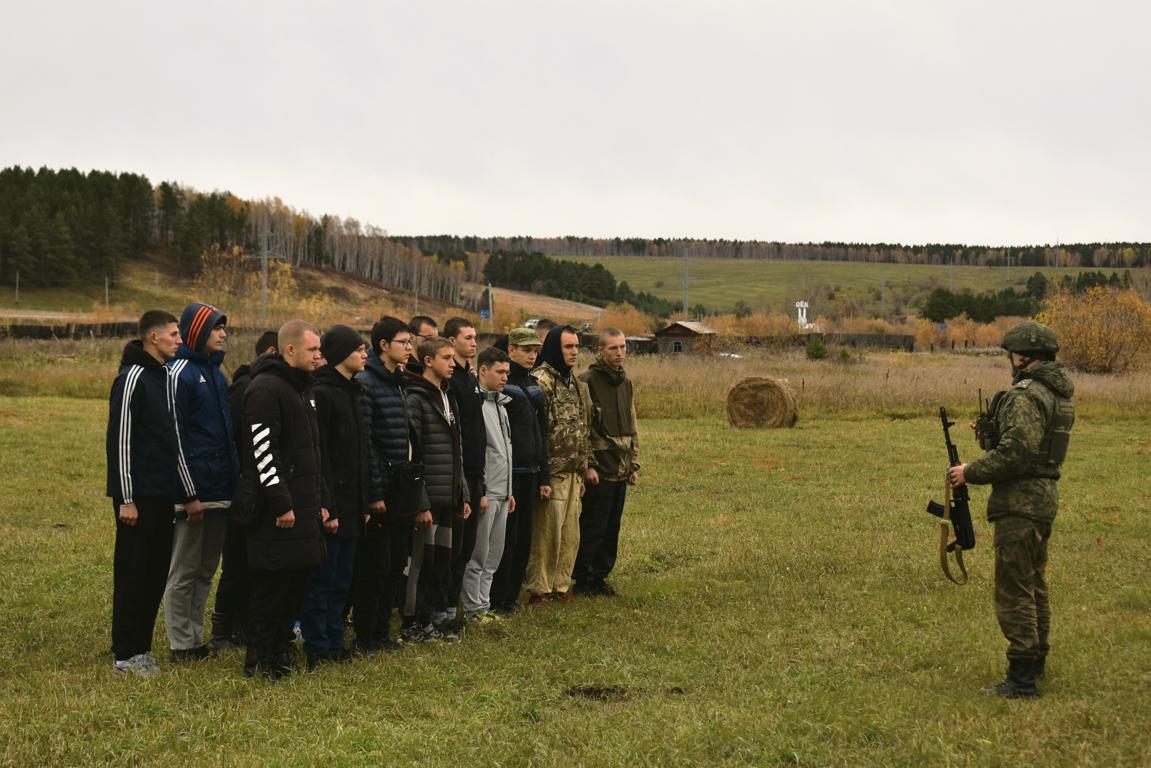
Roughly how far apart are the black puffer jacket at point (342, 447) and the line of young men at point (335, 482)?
10 mm

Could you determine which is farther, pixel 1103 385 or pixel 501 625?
pixel 1103 385

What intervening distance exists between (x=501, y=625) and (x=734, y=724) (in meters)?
2.96

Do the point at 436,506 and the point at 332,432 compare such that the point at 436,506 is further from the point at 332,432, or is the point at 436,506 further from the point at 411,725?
the point at 411,725

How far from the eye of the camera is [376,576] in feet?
25.4

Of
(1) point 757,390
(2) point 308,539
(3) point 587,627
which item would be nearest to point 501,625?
(3) point 587,627

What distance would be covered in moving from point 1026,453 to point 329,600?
181 inches

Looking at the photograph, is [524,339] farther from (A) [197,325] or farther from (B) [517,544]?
(A) [197,325]

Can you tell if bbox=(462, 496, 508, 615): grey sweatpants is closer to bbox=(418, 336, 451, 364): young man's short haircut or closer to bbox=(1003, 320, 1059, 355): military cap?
bbox=(418, 336, 451, 364): young man's short haircut

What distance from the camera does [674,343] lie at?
6831cm

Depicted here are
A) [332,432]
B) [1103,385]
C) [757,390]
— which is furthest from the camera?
[1103,385]

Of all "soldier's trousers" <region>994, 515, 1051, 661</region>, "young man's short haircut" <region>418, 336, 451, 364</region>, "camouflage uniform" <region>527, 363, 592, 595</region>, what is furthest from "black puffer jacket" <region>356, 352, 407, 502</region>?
"soldier's trousers" <region>994, 515, 1051, 661</region>

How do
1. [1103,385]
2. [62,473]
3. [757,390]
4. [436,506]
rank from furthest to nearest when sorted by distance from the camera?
[1103,385], [757,390], [62,473], [436,506]

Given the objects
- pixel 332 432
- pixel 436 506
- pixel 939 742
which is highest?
pixel 332 432

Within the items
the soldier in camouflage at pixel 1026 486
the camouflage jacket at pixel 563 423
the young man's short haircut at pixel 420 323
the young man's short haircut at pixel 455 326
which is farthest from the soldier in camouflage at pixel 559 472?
the soldier in camouflage at pixel 1026 486
